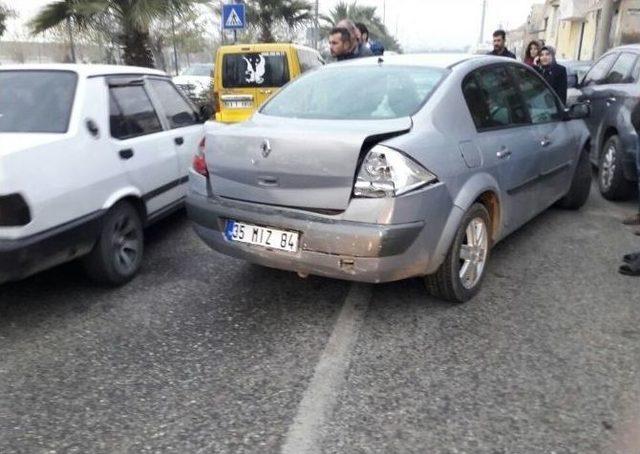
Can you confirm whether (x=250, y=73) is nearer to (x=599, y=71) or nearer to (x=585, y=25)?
(x=599, y=71)

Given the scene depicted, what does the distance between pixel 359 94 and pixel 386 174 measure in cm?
88

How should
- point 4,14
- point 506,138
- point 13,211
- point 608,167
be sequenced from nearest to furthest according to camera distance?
point 13,211 < point 506,138 < point 608,167 < point 4,14

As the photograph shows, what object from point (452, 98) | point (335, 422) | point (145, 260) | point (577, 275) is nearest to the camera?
point (335, 422)

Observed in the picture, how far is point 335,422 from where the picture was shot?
2.50m

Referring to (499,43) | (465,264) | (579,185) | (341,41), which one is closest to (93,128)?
(465,264)

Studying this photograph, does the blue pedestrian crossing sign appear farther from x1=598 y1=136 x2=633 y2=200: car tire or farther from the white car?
x1=598 y1=136 x2=633 y2=200: car tire

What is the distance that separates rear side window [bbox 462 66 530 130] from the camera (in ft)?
12.2

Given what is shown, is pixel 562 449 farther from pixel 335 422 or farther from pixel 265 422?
pixel 265 422

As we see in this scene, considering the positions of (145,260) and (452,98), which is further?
(145,260)

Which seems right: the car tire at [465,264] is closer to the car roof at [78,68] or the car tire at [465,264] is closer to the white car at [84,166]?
the white car at [84,166]

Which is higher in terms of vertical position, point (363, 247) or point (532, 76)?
point (532, 76)

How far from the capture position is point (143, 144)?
4.27 metres

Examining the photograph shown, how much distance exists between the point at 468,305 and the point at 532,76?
2178mm

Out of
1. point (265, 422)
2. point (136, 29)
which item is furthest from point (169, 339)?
point (136, 29)
